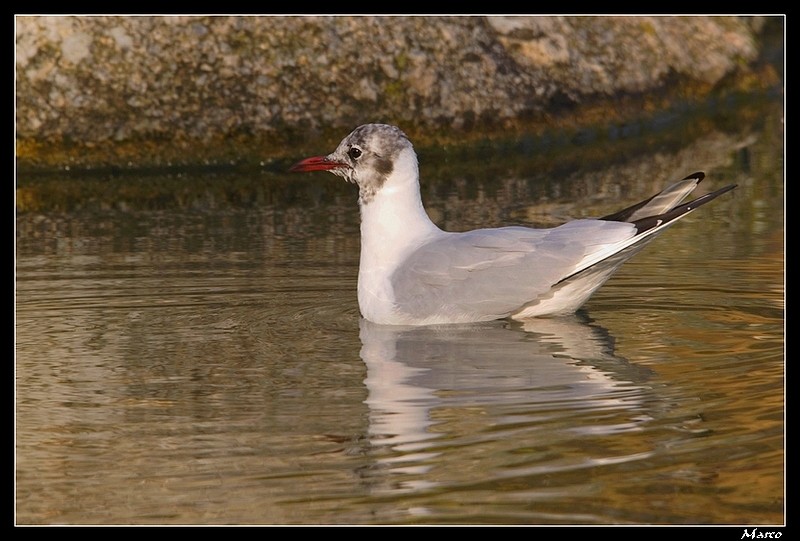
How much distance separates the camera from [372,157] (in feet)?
27.0

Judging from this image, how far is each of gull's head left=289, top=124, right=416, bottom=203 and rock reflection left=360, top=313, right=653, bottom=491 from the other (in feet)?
2.88

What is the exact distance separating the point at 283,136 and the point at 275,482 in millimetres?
9990

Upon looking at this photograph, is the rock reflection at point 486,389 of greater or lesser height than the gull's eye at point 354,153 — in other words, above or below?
below

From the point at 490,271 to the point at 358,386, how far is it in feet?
4.95

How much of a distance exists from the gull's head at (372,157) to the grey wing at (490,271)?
637 mm

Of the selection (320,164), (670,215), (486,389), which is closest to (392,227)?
(320,164)

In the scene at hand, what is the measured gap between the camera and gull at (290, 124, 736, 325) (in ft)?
24.6

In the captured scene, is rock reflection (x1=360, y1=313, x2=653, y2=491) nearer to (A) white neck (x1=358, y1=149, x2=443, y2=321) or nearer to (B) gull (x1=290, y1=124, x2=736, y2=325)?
(B) gull (x1=290, y1=124, x2=736, y2=325)

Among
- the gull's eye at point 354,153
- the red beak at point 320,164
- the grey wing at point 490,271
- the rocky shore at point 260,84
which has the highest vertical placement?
the rocky shore at point 260,84

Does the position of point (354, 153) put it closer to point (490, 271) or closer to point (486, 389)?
point (490, 271)

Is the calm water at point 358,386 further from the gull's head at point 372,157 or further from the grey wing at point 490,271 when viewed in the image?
the gull's head at point 372,157

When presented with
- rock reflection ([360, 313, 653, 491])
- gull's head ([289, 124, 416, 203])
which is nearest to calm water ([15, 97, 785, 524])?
rock reflection ([360, 313, 653, 491])

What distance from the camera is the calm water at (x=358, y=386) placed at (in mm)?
4852

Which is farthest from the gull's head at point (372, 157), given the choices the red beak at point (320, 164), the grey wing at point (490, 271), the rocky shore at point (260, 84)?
the rocky shore at point (260, 84)
